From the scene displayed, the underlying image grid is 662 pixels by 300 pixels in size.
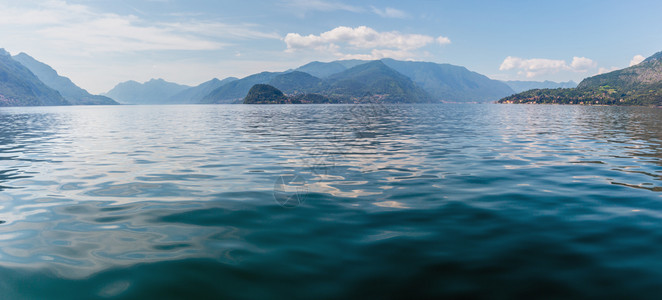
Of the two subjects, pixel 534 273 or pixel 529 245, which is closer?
pixel 534 273

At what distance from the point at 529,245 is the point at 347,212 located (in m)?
4.68

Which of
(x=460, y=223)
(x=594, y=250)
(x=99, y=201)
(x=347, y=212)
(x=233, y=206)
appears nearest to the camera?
(x=594, y=250)

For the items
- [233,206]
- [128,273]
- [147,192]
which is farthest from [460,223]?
[147,192]

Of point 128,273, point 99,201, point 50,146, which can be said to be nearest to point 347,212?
point 128,273

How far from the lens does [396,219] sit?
29.7ft

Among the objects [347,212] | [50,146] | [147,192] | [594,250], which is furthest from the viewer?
[50,146]

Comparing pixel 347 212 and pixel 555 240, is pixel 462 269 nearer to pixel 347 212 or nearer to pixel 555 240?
pixel 555 240

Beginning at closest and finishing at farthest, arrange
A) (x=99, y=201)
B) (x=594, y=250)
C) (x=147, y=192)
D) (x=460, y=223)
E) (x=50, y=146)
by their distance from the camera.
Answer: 1. (x=594, y=250)
2. (x=460, y=223)
3. (x=99, y=201)
4. (x=147, y=192)
5. (x=50, y=146)

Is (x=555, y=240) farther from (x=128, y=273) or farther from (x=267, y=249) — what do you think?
(x=128, y=273)

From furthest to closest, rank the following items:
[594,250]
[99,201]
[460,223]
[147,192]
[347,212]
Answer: [147,192]
[99,201]
[347,212]
[460,223]
[594,250]

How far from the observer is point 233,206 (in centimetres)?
1037

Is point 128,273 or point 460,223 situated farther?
point 460,223

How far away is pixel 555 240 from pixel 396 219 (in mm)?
3759

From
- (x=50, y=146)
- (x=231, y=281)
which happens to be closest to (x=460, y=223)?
(x=231, y=281)
